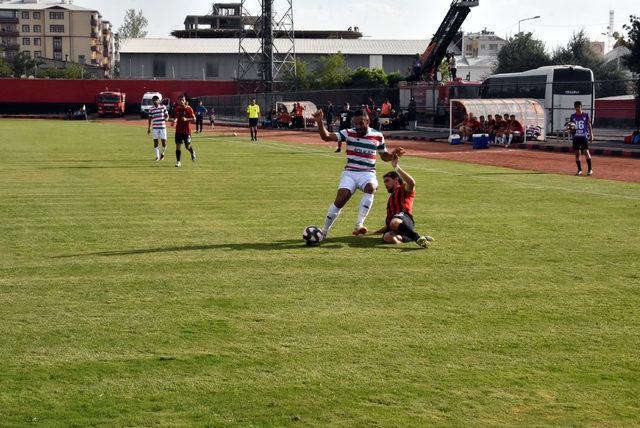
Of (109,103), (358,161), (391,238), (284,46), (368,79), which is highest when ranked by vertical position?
(284,46)

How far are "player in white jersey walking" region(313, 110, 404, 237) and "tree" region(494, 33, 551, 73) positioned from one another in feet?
268

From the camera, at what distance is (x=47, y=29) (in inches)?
6806

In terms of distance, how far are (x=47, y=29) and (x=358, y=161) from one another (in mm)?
169775

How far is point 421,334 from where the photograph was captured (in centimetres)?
822

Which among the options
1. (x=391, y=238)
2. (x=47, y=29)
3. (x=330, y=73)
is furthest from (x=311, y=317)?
(x=47, y=29)

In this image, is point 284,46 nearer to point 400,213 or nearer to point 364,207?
point 364,207

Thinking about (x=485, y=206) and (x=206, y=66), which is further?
(x=206, y=66)

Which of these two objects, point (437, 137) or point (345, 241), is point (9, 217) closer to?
point (345, 241)

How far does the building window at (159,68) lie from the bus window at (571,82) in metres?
80.0

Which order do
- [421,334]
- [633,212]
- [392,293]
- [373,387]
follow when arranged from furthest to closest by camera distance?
[633,212], [392,293], [421,334], [373,387]

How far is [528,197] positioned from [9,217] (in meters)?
10.0

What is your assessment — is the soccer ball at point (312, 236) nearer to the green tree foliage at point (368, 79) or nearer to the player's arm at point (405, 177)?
the player's arm at point (405, 177)

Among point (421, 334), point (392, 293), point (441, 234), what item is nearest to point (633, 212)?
point (441, 234)

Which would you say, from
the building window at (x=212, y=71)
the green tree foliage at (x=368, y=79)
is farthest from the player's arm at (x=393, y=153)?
the building window at (x=212, y=71)
